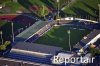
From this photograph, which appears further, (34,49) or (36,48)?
(36,48)

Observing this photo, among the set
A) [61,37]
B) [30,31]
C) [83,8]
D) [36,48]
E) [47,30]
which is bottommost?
A: [61,37]

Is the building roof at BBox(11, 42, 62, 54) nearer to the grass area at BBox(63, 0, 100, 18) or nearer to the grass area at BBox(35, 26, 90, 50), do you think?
the grass area at BBox(35, 26, 90, 50)

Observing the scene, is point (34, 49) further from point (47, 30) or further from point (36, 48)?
point (47, 30)

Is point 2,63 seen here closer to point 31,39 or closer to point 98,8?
point 31,39

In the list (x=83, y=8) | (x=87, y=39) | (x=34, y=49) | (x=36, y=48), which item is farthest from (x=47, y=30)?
(x=83, y=8)

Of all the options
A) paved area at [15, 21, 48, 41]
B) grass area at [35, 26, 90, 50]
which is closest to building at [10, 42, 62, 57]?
paved area at [15, 21, 48, 41]

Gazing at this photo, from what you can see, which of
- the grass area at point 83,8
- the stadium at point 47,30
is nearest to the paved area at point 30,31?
the stadium at point 47,30
